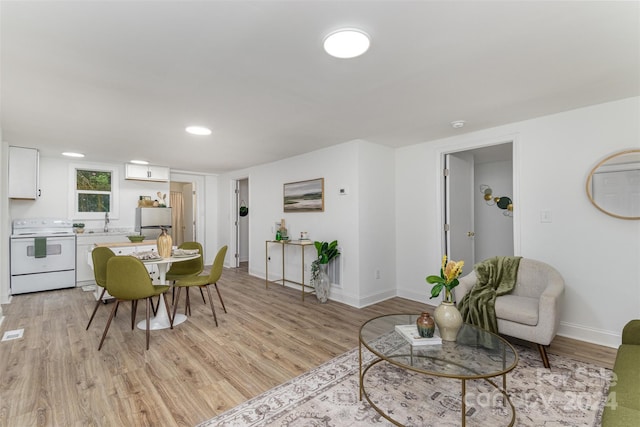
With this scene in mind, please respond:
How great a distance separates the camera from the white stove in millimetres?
4445

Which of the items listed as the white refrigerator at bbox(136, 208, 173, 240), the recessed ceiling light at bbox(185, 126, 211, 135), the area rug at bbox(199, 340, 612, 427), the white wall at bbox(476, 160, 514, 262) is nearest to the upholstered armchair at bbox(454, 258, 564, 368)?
the area rug at bbox(199, 340, 612, 427)

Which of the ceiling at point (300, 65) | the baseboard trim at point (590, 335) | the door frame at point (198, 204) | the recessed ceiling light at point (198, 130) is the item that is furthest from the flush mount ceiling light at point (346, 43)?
the door frame at point (198, 204)

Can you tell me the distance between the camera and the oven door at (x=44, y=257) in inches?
174

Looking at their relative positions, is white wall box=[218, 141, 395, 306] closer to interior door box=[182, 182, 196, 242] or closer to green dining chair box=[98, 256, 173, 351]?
green dining chair box=[98, 256, 173, 351]

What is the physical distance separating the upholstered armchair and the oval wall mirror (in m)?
0.75

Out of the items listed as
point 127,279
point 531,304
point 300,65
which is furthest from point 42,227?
point 531,304

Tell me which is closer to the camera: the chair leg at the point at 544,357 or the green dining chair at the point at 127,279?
the chair leg at the point at 544,357

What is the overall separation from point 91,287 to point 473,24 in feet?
20.3

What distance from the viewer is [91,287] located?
490 cm

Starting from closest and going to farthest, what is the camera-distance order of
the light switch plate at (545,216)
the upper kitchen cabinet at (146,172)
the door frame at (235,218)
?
1. the light switch plate at (545,216)
2. the upper kitchen cabinet at (146,172)
3. the door frame at (235,218)

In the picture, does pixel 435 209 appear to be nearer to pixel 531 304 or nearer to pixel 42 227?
pixel 531 304

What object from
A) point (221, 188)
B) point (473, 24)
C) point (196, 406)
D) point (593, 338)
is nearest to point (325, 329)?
point (196, 406)

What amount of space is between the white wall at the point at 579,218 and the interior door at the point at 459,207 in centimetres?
58

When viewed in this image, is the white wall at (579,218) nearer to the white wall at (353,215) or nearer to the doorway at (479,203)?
the doorway at (479,203)
